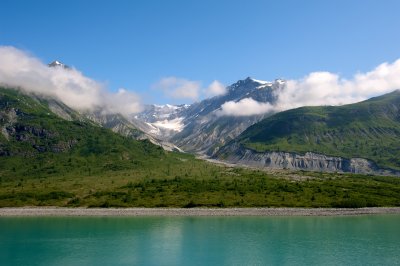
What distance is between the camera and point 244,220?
13162cm

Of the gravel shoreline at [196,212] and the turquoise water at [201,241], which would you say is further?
the gravel shoreline at [196,212]

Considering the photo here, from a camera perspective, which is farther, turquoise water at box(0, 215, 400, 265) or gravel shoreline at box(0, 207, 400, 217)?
gravel shoreline at box(0, 207, 400, 217)

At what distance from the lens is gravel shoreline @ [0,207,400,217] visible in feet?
471

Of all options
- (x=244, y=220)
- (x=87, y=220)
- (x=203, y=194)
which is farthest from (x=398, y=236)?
(x=87, y=220)

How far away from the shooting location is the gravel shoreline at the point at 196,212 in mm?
143625

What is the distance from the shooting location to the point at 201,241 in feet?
330

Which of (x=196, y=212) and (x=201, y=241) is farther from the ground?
(x=196, y=212)

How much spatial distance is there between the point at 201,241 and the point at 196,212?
150 feet

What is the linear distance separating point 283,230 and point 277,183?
271 ft

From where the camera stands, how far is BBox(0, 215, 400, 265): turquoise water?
83.1m

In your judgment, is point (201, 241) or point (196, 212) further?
point (196, 212)

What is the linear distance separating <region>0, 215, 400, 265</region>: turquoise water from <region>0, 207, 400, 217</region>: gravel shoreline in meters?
6.84

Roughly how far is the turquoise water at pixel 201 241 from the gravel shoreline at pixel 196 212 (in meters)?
6.84

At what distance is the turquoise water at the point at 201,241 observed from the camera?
83125 millimetres
